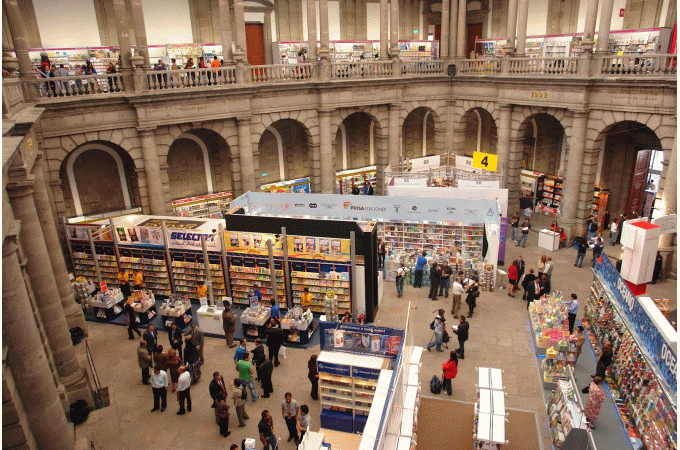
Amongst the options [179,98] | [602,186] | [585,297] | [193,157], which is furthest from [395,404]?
[602,186]

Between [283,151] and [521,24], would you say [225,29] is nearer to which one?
[283,151]

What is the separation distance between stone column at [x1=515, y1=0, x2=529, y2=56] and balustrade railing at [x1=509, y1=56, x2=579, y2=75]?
28.9 inches

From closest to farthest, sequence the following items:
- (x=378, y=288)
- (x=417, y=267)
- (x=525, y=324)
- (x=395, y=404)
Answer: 1. (x=395, y=404)
2. (x=525, y=324)
3. (x=378, y=288)
4. (x=417, y=267)

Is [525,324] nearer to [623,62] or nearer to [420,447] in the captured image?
[420,447]

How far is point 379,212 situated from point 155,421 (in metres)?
10.4

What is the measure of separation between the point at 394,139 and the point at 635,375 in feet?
54.7

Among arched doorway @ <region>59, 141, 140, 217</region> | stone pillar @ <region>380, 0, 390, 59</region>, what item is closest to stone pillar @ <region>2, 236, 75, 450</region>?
arched doorway @ <region>59, 141, 140, 217</region>

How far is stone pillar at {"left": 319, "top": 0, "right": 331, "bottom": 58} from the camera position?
21688mm

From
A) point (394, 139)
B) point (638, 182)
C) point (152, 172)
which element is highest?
point (394, 139)

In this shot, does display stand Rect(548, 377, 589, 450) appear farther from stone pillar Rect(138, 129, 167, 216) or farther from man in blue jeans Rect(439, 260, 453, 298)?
stone pillar Rect(138, 129, 167, 216)

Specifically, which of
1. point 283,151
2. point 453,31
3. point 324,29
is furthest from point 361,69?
point 283,151

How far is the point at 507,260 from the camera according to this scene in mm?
20734

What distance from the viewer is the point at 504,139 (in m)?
24.0

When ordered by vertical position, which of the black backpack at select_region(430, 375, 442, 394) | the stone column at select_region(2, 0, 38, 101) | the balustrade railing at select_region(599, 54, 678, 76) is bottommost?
the black backpack at select_region(430, 375, 442, 394)
